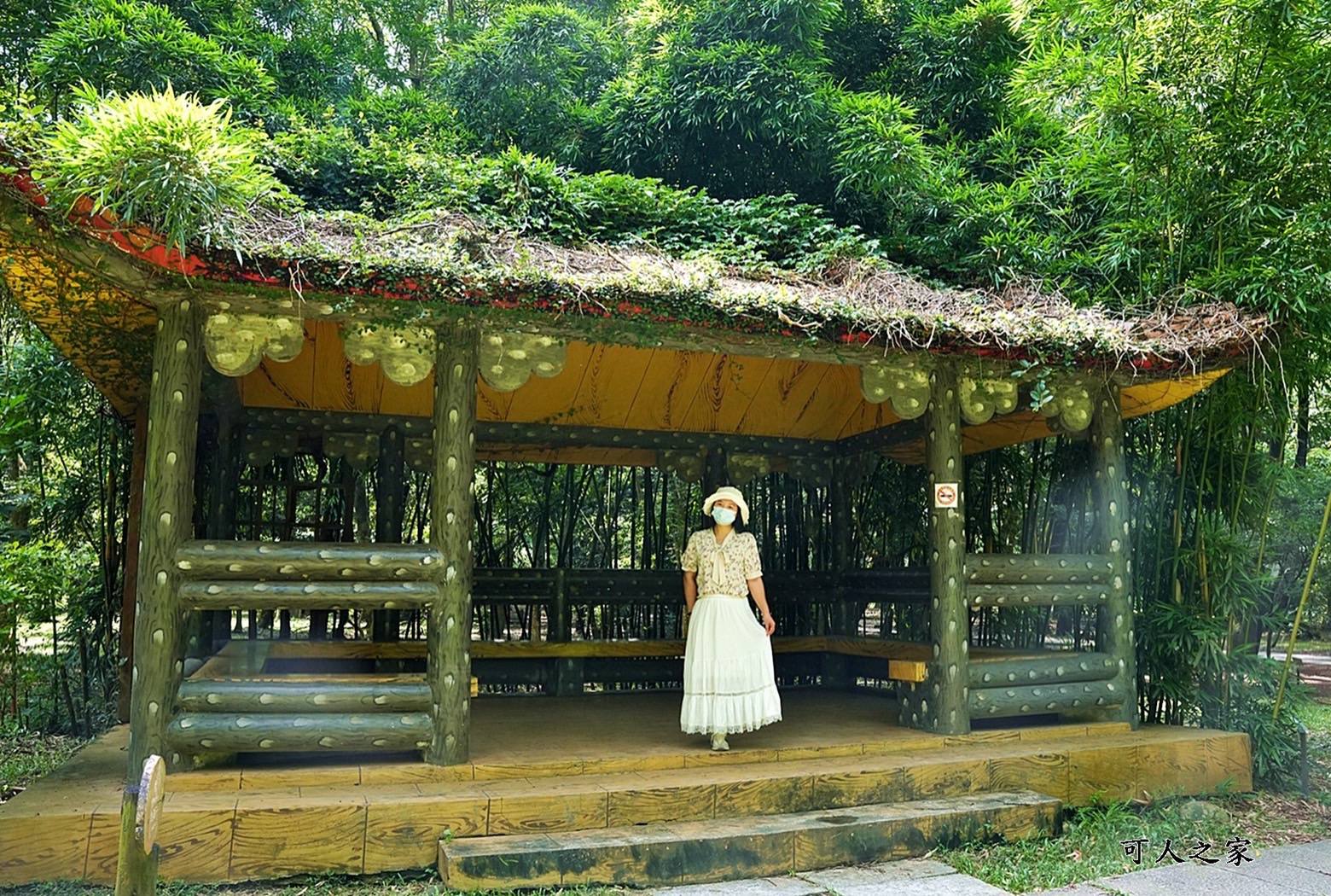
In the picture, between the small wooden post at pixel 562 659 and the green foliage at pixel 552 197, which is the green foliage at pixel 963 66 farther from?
the small wooden post at pixel 562 659

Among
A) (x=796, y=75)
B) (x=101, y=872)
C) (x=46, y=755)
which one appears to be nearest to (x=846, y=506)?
(x=796, y=75)

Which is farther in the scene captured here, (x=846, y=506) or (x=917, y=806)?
(x=846, y=506)

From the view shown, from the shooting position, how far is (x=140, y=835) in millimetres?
2150

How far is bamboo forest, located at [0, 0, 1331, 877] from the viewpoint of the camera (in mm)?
4336

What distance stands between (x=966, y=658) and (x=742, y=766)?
155 cm

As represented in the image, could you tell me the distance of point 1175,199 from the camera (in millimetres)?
5754

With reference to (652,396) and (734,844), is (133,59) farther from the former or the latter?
(734,844)

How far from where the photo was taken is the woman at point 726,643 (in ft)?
16.1

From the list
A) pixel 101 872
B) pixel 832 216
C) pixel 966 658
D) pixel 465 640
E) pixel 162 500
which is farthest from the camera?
pixel 832 216

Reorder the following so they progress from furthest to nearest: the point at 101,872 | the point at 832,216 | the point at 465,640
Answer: the point at 832,216 → the point at 465,640 → the point at 101,872

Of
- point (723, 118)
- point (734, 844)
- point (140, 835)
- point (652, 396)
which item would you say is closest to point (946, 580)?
point (734, 844)

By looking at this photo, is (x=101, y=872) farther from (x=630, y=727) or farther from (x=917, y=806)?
(x=917, y=806)

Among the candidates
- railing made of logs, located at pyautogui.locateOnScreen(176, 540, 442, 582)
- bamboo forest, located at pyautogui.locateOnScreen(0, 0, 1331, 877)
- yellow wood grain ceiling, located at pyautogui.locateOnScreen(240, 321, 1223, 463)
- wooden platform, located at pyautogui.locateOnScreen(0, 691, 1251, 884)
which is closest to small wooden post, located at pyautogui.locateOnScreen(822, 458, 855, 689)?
bamboo forest, located at pyautogui.locateOnScreen(0, 0, 1331, 877)

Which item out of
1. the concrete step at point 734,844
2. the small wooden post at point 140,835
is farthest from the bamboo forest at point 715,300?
the small wooden post at point 140,835
